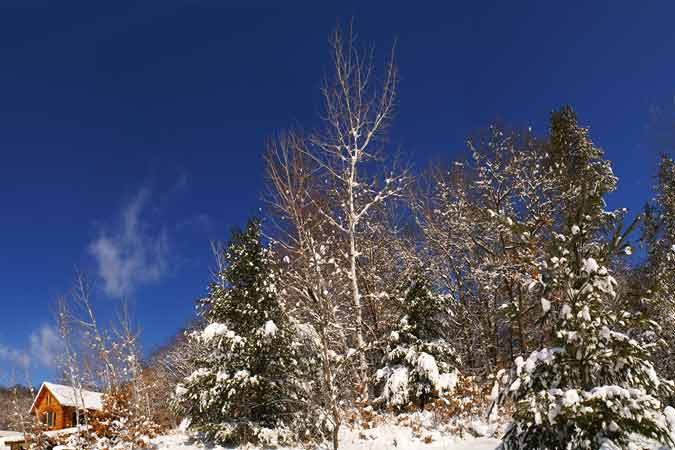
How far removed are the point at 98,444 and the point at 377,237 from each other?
45.1ft

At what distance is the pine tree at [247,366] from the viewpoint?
35.0 ft

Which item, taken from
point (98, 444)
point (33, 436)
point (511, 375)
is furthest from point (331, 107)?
point (33, 436)

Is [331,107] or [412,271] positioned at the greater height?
[331,107]

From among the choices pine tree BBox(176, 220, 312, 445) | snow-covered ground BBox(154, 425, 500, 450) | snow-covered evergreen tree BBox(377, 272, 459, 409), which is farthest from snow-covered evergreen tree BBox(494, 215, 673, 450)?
snow-covered evergreen tree BBox(377, 272, 459, 409)

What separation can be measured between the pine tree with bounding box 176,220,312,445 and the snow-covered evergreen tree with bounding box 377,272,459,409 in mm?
2727

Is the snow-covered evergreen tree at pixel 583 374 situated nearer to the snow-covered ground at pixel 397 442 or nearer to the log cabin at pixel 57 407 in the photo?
the snow-covered ground at pixel 397 442

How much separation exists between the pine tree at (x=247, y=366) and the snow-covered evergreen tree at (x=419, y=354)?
2727 mm

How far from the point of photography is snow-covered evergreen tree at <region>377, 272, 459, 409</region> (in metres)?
12.1

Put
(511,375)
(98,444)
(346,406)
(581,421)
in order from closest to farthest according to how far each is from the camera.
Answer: (581,421) < (511,375) < (346,406) < (98,444)

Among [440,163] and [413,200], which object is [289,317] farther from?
[440,163]

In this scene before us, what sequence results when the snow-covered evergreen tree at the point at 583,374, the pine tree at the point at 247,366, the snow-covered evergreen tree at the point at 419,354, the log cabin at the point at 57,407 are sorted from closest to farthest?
1. the snow-covered evergreen tree at the point at 583,374
2. the pine tree at the point at 247,366
3. the snow-covered evergreen tree at the point at 419,354
4. the log cabin at the point at 57,407

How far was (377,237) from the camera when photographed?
2139cm

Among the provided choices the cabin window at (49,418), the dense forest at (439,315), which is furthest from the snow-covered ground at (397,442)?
the cabin window at (49,418)

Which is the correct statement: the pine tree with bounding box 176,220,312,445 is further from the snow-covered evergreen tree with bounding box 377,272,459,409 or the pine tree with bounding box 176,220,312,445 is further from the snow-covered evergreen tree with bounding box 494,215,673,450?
the snow-covered evergreen tree with bounding box 494,215,673,450
